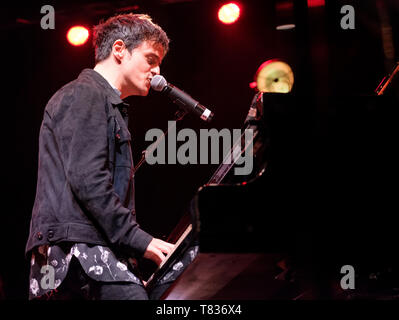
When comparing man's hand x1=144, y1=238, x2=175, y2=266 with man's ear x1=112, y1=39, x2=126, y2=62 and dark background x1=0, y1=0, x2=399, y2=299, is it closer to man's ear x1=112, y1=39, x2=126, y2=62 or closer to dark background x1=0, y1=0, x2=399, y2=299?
man's ear x1=112, y1=39, x2=126, y2=62

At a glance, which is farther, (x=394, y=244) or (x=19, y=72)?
(x=19, y=72)

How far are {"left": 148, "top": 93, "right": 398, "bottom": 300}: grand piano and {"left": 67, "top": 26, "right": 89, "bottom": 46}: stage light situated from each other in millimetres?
2847

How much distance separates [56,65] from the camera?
4.62 m

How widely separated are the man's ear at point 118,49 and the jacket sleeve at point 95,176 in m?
0.54

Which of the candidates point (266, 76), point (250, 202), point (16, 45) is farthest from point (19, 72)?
point (250, 202)

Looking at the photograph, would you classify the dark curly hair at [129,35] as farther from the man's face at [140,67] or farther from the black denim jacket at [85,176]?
the black denim jacket at [85,176]

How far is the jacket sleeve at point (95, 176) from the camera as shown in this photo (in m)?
2.01

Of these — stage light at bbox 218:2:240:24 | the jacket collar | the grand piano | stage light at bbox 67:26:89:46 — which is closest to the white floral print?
the grand piano

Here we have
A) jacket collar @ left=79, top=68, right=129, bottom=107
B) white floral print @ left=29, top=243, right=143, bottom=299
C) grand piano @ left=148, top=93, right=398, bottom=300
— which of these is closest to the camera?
grand piano @ left=148, top=93, right=398, bottom=300

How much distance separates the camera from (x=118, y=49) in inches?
103

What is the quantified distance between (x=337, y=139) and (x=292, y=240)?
451 mm

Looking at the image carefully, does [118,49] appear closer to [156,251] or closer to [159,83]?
[159,83]

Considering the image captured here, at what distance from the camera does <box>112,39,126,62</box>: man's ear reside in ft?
8.51
